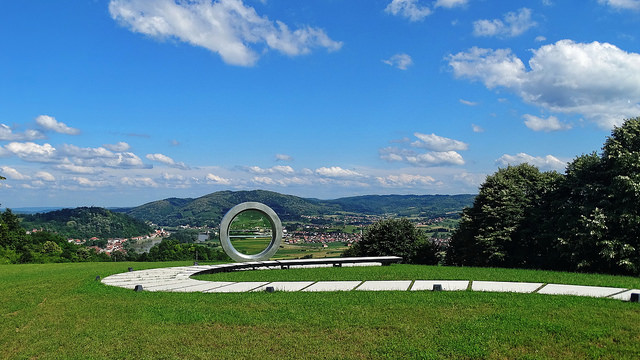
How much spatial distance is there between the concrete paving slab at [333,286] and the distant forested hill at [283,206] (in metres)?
53.5

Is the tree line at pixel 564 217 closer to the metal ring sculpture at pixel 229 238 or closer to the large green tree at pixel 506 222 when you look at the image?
the large green tree at pixel 506 222

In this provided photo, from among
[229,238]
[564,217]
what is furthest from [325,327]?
[564,217]

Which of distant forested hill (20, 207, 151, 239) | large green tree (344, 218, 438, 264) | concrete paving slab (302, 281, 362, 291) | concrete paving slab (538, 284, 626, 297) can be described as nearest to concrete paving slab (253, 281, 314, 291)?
concrete paving slab (302, 281, 362, 291)

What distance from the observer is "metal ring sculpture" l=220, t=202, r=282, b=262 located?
1495cm

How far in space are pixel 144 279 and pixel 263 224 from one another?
5048mm

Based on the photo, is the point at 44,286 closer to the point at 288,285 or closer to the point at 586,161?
the point at 288,285

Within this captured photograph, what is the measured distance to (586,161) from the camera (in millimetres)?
16547

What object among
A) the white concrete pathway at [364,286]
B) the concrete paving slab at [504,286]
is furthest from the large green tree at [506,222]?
the white concrete pathway at [364,286]

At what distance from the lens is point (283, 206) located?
284ft

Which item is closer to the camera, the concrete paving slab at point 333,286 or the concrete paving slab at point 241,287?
the concrete paving slab at point 333,286

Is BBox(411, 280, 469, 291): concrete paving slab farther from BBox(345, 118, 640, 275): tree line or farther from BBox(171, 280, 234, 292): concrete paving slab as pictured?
BBox(345, 118, 640, 275): tree line

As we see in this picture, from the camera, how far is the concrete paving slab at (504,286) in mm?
8266

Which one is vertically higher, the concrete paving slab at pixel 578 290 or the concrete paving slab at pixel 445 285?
the concrete paving slab at pixel 578 290

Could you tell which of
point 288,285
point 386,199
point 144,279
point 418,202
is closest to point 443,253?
point 288,285
